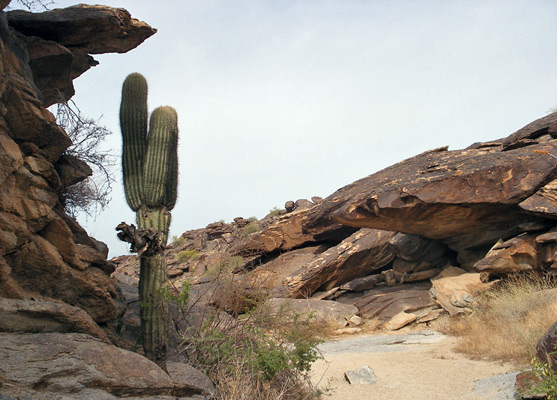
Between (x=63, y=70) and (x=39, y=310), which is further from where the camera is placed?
(x=63, y=70)

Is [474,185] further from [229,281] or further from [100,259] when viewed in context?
[100,259]

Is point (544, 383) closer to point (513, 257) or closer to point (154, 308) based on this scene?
point (154, 308)

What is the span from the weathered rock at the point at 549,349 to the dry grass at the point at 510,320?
1.14 meters

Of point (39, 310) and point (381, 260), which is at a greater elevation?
point (39, 310)

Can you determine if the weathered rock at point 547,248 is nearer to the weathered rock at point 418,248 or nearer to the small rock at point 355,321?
the weathered rock at point 418,248

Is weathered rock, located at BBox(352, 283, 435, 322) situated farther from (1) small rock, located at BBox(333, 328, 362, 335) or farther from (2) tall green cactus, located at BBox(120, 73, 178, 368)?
(2) tall green cactus, located at BBox(120, 73, 178, 368)

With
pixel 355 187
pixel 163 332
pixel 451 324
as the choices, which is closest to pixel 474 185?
pixel 451 324

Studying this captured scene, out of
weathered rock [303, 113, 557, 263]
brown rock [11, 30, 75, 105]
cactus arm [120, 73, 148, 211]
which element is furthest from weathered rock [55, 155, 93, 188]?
weathered rock [303, 113, 557, 263]

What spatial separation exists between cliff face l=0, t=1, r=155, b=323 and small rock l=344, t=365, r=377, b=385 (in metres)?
3.52

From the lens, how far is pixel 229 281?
252 inches

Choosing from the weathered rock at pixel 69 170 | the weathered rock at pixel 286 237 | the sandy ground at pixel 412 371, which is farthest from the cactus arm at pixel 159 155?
the weathered rock at pixel 286 237

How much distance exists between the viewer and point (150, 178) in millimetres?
6094

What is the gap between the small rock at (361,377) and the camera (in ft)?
21.2

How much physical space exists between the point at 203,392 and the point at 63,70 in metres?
4.43
